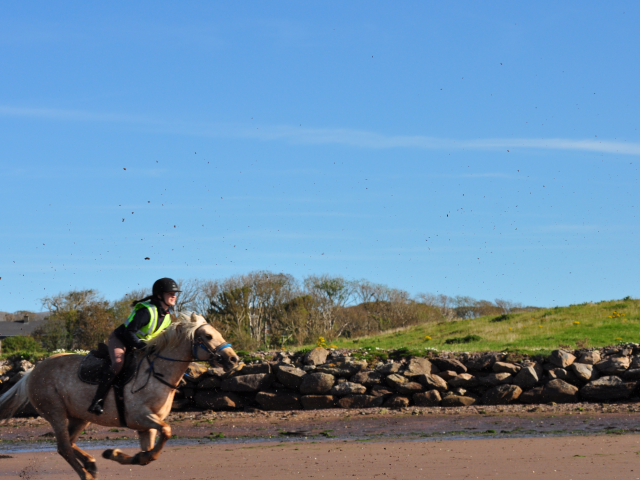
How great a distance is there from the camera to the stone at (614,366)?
18.1 m

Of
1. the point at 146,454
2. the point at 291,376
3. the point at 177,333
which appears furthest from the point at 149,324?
the point at 291,376

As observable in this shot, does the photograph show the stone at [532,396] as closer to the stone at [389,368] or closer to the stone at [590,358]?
the stone at [590,358]

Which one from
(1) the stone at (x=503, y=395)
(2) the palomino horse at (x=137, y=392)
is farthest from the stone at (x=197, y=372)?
(2) the palomino horse at (x=137, y=392)

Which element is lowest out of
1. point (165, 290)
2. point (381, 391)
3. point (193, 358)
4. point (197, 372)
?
point (381, 391)

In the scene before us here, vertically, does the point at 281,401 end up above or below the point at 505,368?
below

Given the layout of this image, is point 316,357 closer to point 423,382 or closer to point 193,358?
point 423,382

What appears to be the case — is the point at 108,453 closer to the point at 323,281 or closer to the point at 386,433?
the point at 386,433

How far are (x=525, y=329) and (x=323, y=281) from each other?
96.8 feet

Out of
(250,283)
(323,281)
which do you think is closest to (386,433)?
(250,283)

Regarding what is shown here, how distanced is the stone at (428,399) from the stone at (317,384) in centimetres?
232

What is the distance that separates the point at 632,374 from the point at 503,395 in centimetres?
335

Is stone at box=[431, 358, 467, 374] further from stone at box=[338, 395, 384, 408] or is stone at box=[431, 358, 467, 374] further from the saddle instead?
the saddle

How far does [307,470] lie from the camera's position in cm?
1023

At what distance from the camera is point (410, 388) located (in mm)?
18219
